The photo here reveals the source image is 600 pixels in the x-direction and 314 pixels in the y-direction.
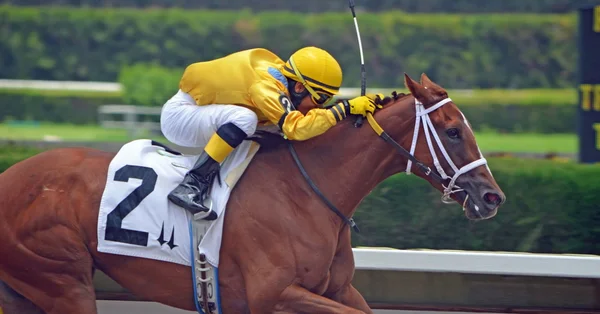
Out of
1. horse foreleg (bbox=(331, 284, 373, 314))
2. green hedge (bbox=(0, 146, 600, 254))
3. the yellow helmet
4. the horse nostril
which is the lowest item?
green hedge (bbox=(0, 146, 600, 254))

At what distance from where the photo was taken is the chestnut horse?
406 cm

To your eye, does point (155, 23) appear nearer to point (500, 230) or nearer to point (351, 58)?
point (351, 58)

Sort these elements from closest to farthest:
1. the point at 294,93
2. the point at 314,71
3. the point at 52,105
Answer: the point at 314,71, the point at 294,93, the point at 52,105

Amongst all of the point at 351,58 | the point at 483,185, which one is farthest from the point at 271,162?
the point at 351,58

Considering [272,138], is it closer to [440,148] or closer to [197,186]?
[197,186]

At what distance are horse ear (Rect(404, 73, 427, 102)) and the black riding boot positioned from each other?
95 centimetres

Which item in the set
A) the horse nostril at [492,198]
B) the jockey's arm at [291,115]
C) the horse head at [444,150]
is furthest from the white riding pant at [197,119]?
the horse nostril at [492,198]

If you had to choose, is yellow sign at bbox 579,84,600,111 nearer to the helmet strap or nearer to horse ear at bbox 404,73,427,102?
horse ear at bbox 404,73,427,102

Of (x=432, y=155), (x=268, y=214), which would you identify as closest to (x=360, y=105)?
(x=432, y=155)

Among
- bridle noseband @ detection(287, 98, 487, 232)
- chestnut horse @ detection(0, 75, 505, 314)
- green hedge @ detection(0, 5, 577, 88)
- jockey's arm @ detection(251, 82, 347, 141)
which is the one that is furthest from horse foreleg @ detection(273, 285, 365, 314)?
green hedge @ detection(0, 5, 577, 88)

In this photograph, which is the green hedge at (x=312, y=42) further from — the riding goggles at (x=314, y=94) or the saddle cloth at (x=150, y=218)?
the saddle cloth at (x=150, y=218)

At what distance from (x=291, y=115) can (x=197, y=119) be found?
1.63ft

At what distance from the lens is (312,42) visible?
27.5 m

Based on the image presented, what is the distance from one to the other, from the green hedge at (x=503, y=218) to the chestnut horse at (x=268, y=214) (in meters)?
1.77
